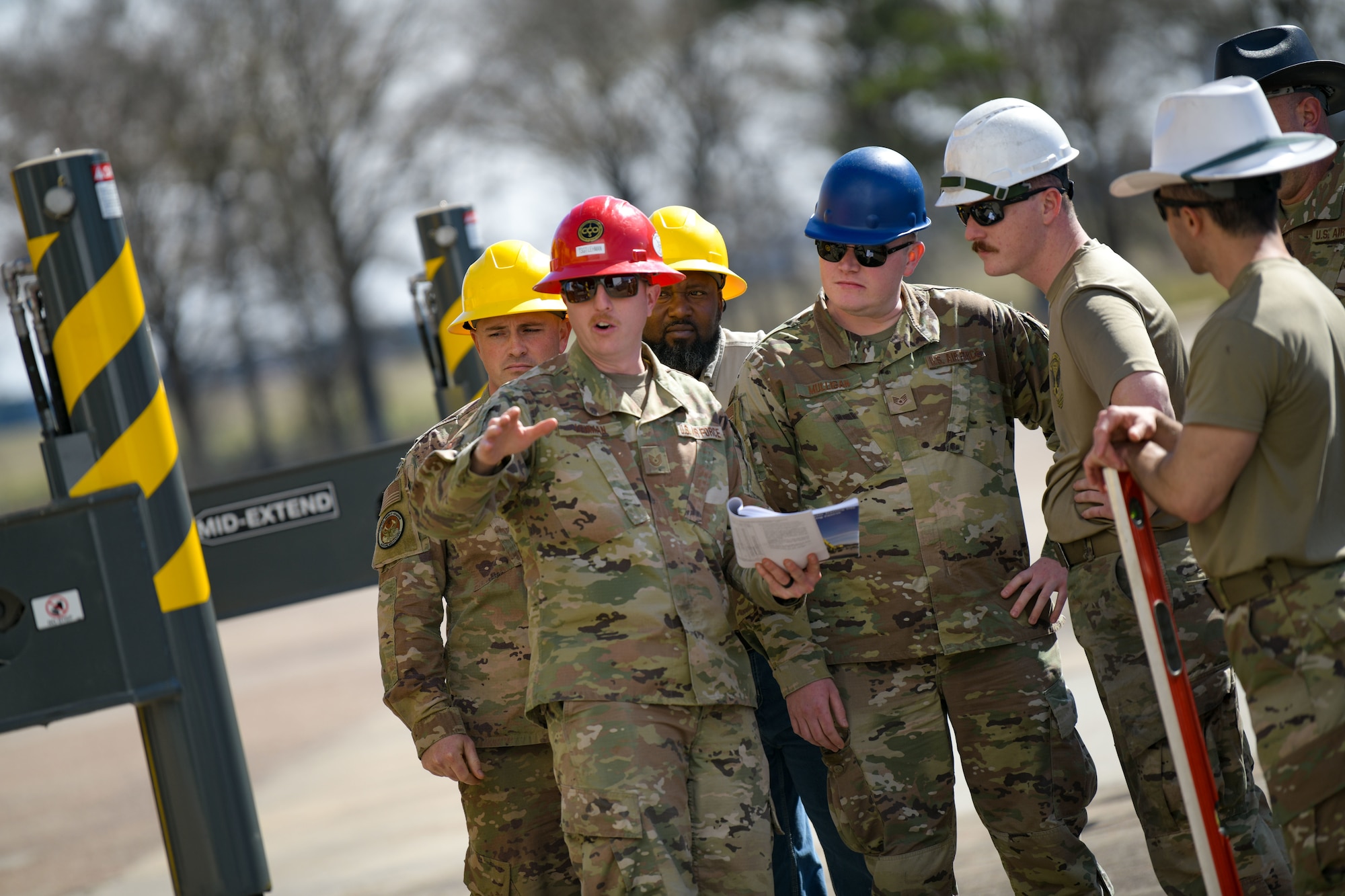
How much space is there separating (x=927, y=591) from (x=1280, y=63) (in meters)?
2.31

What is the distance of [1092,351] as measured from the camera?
3.47 metres

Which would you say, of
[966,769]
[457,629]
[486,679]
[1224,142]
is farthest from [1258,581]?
[457,629]

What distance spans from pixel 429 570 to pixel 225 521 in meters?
1.46

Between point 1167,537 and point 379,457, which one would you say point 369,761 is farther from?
point 1167,537

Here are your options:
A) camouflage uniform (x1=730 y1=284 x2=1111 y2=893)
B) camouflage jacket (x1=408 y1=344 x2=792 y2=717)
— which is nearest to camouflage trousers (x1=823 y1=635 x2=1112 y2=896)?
camouflage uniform (x1=730 y1=284 x2=1111 y2=893)

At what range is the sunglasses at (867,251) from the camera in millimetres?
4047

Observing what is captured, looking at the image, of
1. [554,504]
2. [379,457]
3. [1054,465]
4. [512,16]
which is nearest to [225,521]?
[379,457]

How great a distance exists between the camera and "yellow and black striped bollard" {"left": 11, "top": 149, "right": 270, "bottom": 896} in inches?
165

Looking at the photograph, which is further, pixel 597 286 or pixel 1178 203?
pixel 597 286

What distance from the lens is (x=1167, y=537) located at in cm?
369

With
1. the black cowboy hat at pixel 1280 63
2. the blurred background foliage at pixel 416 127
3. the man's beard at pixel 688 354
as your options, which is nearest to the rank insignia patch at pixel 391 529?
the man's beard at pixel 688 354

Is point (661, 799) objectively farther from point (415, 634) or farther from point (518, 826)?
point (415, 634)

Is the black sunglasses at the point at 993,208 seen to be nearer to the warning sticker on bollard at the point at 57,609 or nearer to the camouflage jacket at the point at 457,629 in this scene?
the camouflage jacket at the point at 457,629

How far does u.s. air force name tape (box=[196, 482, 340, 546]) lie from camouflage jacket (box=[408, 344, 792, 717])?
1805 millimetres
